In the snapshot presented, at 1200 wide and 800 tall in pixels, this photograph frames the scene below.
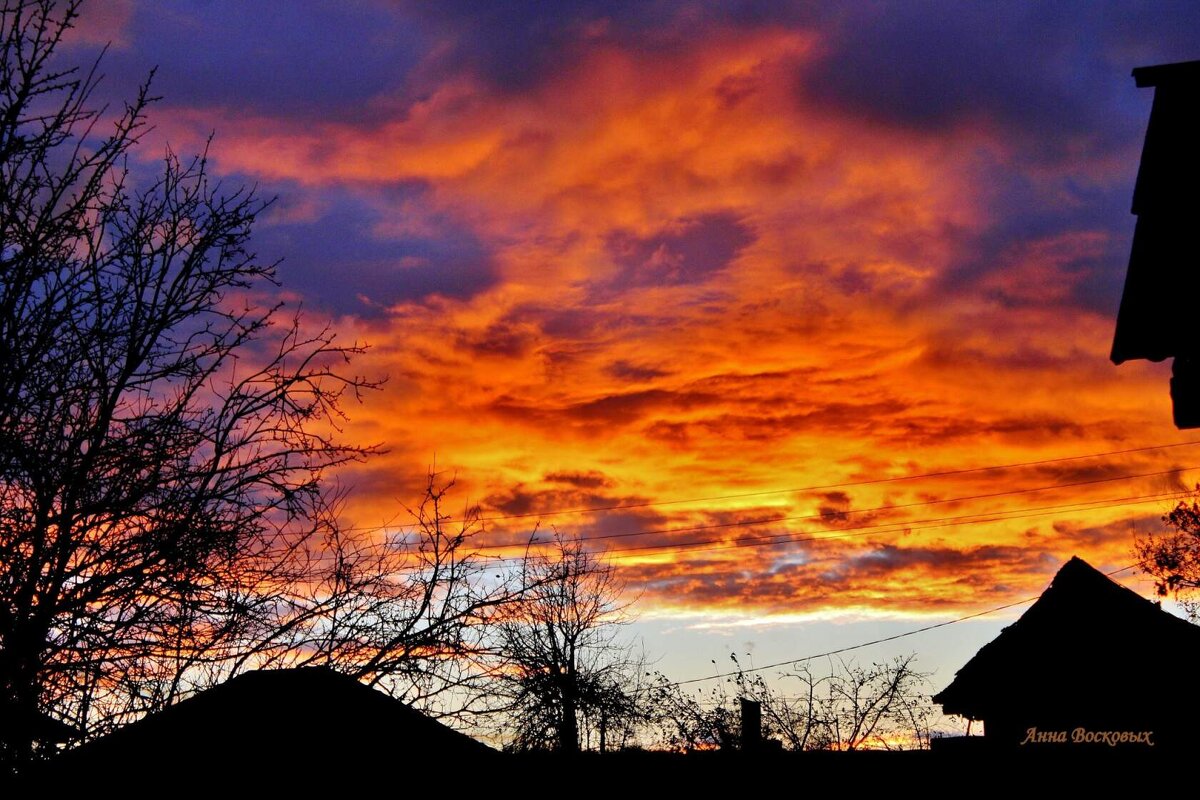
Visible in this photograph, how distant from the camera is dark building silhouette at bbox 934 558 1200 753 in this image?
19.4 meters

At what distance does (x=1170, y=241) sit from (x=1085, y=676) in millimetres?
18871

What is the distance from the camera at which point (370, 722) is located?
31.3 feet

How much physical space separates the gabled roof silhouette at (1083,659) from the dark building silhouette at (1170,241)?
17913mm

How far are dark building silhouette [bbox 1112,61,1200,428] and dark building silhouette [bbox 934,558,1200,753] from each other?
15.7 metres

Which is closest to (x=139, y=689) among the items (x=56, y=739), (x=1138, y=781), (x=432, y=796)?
(x=56, y=739)

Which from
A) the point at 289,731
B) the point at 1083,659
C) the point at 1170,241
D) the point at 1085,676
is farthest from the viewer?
the point at 1083,659

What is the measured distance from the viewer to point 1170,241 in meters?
4.63

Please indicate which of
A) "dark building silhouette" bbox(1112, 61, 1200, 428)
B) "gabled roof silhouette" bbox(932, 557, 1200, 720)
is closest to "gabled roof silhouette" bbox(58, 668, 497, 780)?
"dark building silhouette" bbox(1112, 61, 1200, 428)

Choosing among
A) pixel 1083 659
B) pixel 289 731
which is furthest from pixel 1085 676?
pixel 289 731

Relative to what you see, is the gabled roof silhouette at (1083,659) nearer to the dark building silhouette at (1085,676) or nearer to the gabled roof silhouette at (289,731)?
the dark building silhouette at (1085,676)

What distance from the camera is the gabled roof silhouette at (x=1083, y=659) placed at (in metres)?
19.8

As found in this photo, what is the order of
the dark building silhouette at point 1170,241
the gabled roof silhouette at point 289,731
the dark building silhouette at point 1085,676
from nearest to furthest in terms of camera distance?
1. the dark building silhouette at point 1170,241
2. the gabled roof silhouette at point 289,731
3. the dark building silhouette at point 1085,676

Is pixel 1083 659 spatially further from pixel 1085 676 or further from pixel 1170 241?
pixel 1170 241

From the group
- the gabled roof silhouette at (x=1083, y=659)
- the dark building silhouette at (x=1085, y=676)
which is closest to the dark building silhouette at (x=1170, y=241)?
the dark building silhouette at (x=1085, y=676)
